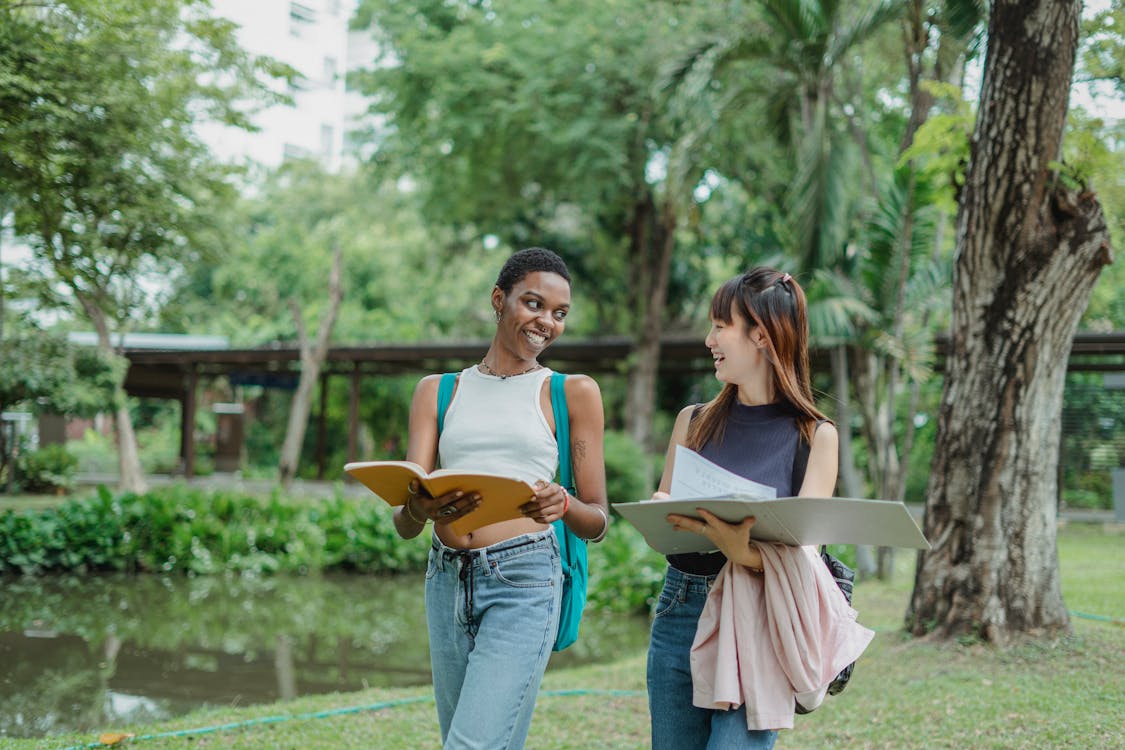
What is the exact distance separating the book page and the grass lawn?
270 centimetres

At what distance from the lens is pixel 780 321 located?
2312 mm

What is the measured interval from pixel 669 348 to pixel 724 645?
16034 millimetres

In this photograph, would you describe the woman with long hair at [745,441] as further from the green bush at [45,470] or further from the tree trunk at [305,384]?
the green bush at [45,470]

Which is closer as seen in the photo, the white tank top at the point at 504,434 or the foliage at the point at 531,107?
the white tank top at the point at 504,434

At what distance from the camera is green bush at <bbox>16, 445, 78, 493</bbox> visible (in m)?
18.2

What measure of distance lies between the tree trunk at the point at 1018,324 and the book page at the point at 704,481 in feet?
12.8

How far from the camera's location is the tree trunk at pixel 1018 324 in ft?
17.9

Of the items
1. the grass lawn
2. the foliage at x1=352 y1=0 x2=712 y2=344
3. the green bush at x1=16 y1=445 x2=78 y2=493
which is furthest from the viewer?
the green bush at x1=16 y1=445 x2=78 y2=493

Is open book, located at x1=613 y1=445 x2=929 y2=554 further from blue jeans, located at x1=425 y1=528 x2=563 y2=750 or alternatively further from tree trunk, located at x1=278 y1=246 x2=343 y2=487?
tree trunk, located at x1=278 y1=246 x2=343 y2=487

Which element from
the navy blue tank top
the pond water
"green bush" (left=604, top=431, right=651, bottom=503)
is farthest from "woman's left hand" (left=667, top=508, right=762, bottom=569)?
"green bush" (left=604, top=431, right=651, bottom=503)

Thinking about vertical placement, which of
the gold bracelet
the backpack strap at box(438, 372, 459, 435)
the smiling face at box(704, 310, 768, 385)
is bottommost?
the gold bracelet

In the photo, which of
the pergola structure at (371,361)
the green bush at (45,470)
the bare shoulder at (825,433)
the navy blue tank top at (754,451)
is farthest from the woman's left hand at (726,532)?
the green bush at (45,470)

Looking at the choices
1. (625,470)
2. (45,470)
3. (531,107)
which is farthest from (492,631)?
(45,470)

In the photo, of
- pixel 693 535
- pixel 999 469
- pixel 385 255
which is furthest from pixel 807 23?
pixel 385 255
